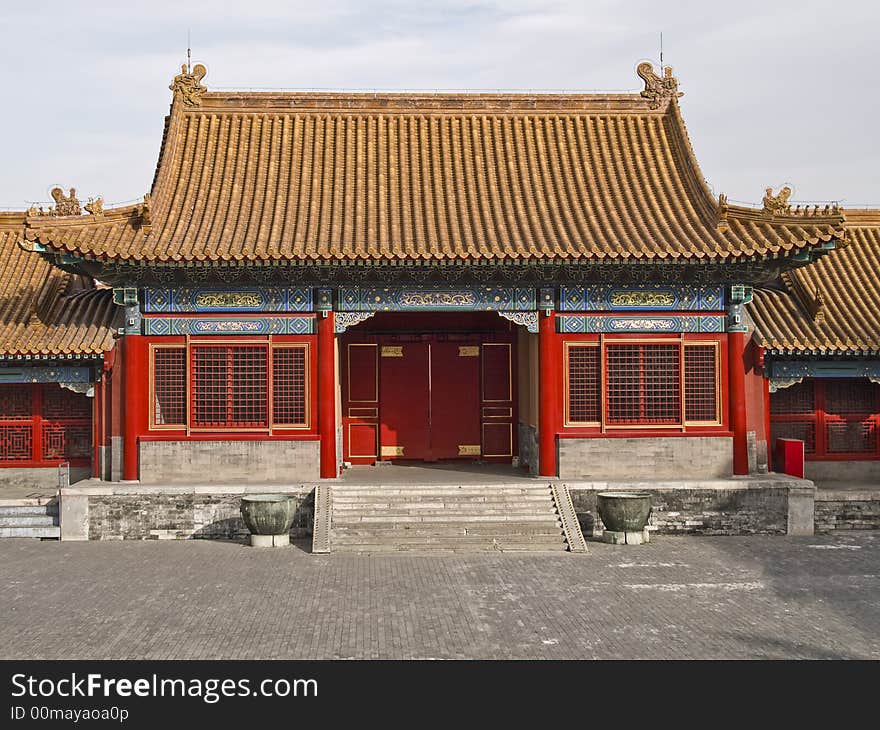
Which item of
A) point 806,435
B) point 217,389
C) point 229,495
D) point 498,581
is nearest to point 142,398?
A: point 217,389

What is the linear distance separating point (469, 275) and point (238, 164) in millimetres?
5926

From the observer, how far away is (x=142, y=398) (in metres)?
17.7

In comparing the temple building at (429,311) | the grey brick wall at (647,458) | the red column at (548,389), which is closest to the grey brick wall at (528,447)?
the temple building at (429,311)

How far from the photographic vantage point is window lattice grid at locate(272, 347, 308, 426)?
58.0 ft

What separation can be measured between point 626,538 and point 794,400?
600 cm

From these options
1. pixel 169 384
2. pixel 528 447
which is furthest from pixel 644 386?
pixel 169 384

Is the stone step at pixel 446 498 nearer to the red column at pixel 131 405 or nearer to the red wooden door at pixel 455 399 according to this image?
the red column at pixel 131 405

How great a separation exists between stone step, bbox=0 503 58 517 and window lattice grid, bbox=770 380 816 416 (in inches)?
551

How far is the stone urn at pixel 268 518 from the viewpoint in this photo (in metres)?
15.7

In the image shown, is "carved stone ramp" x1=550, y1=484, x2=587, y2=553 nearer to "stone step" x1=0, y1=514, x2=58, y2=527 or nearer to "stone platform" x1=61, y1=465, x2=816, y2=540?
"stone platform" x1=61, y1=465, x2=816, y2=540

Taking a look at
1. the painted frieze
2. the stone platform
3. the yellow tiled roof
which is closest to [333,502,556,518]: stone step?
the stone platform

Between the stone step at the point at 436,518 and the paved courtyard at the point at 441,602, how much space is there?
43.4 inches

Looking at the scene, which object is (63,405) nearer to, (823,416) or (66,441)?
(66,441)

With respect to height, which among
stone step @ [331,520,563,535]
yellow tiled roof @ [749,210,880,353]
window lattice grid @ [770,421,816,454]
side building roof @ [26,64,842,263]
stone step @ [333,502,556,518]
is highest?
side building roof @ [26,64,842,263]
